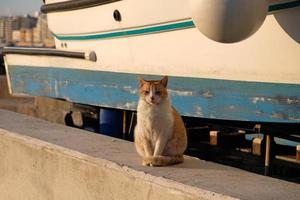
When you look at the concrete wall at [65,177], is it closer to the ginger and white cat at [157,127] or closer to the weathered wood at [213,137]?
the ginger and white cat at [157,127]

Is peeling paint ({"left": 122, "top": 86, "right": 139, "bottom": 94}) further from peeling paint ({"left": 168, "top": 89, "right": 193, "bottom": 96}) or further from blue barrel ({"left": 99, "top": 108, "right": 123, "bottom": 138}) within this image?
blue barrel ({"left": 99, "top": 108, "right": 123, "bottom": 138})

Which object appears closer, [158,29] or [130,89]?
[158,29]

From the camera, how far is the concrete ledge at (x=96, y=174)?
2.41 meters

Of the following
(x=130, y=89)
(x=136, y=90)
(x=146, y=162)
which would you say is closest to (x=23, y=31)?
(x=130, y=89)

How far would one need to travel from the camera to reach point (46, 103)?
25.9 feet

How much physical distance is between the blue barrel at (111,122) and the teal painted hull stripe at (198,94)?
0.22 metres

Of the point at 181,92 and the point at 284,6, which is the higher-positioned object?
the point at 284,6

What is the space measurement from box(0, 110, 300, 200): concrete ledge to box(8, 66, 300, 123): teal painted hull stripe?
4.45 ft

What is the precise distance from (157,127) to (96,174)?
0.39m

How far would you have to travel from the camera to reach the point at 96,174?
280cm

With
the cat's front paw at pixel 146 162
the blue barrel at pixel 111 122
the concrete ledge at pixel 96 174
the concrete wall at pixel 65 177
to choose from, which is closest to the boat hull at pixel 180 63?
the blue barrel at pixel 111 122

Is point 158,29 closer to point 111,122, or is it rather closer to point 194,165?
point 111,122

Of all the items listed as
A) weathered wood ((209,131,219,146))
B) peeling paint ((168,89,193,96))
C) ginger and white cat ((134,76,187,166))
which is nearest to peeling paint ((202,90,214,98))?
Result: peeling paint ((168,89,193,96))

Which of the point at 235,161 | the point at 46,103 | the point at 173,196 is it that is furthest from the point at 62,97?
the point at 173,196
